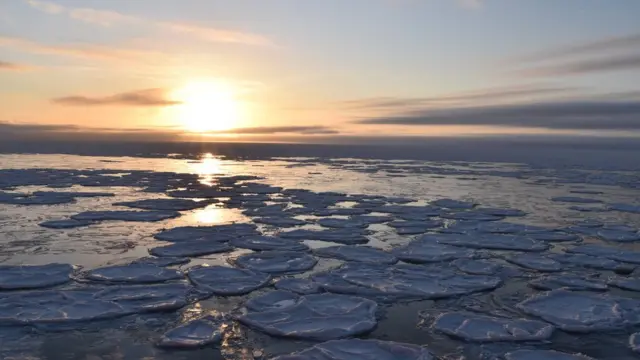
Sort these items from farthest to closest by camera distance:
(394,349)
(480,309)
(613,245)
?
(613,245)
(480,309)
(394,349)

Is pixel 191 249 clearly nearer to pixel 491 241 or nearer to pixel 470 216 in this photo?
pixel 491 241

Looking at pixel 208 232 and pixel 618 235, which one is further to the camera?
pixel 618 235

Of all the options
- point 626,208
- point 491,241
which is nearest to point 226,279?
point 491,241

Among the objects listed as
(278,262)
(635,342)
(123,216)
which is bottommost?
(635,342)

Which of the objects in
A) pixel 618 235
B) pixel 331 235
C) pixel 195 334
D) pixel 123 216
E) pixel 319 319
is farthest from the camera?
pixel 123 216

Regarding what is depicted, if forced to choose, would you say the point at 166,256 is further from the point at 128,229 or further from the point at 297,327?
the point at 297,327

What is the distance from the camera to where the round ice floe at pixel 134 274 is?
642 centimetres

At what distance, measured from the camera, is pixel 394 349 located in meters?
4.36

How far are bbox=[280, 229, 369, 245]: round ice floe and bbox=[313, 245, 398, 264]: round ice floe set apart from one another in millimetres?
682

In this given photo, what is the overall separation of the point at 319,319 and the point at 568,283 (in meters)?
3.54

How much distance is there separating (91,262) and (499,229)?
7.62 meters

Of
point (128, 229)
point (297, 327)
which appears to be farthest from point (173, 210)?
point (297, 327)

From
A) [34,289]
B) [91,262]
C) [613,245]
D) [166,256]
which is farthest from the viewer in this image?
[613,245]

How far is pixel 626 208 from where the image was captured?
46.2 ft
